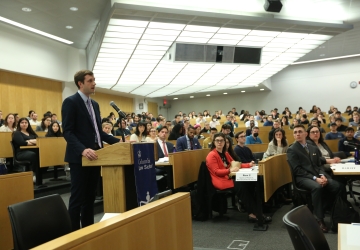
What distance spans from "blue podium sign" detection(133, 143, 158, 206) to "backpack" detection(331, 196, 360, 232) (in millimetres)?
2549

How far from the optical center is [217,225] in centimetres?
463

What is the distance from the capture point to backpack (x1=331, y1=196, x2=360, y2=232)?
13.3 ft

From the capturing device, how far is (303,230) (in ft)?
4.91

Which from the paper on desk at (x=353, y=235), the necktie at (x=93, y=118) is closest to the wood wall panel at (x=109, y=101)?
the necktie at (x=93, y=118)

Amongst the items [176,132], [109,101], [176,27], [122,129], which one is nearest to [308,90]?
[109,101]

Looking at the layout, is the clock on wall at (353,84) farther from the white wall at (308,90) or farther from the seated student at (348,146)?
the seated student at (348,146)

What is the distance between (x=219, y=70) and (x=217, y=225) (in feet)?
35.3

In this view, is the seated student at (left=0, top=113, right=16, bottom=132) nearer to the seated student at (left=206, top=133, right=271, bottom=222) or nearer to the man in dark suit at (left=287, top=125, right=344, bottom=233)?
the seated student at (left=206, top=133, right=271, bottom=222)

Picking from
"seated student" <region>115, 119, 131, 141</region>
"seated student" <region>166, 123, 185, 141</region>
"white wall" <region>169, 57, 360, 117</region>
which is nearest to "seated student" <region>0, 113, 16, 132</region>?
"seated student" <region>115, 119, 131, 141</region>

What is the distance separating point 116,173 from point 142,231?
3.98 feet

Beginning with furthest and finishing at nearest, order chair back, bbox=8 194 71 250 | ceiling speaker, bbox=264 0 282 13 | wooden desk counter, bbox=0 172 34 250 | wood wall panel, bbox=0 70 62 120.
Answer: wood wall panel, bbox=0 70 62 120 → ceiling speaker, bbox=264 0 282 13 → wooden desk counter, bbox=0 172 34 250 → chair back, bbox=8 194 71 250

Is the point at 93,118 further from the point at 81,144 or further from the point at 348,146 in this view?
the point at 348,146

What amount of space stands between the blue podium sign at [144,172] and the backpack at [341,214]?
100 inches

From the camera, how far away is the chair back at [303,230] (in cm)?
134
